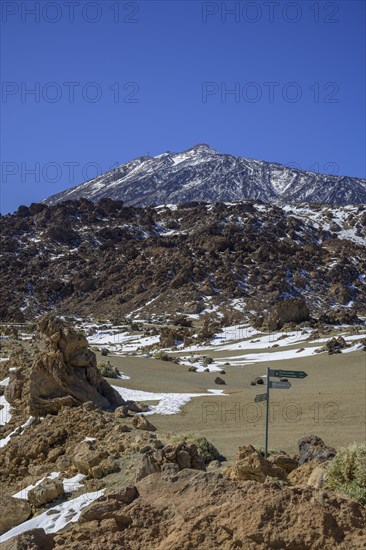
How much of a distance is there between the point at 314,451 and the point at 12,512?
13.5 ft

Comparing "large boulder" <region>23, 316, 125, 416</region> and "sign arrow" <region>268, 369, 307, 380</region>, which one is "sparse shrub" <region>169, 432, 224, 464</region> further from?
"large boulder" <region>23, 316, 125, 416</region>

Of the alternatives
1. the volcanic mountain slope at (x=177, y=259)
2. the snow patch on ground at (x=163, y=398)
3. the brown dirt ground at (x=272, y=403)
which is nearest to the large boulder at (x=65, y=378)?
the snow patch on ground at (x=163, y=398)

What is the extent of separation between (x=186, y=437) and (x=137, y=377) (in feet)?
51.7

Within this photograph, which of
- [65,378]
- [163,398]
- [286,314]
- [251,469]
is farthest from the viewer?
[286,314]

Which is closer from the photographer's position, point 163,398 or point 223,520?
point 223,520

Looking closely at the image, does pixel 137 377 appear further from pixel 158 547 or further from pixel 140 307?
pixel 140 307

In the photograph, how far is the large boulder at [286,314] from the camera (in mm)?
49438

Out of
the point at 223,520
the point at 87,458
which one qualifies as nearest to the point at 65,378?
the point at 87,458

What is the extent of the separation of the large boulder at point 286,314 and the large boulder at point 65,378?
32.3m

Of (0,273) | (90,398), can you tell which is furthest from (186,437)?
(0,273)

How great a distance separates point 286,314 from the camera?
4984cm

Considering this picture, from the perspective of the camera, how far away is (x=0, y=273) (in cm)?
8206

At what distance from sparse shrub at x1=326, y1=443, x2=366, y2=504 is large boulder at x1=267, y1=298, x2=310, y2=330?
4278cm

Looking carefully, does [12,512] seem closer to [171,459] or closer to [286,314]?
[171,459]
